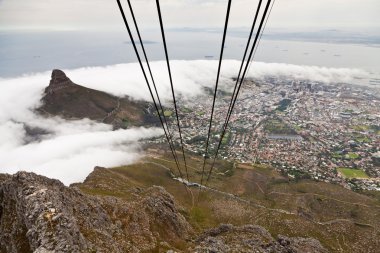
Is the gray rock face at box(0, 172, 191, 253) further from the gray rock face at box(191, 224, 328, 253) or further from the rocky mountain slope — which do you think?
the gray rock face at box(191, 224, 328, 253)

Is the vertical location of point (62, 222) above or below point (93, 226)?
above

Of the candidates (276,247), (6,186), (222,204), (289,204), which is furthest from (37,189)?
(289,204)

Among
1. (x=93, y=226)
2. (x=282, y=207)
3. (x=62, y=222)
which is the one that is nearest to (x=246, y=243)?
(x=93, y=226)

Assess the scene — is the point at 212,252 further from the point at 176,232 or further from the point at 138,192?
the point at 138,192

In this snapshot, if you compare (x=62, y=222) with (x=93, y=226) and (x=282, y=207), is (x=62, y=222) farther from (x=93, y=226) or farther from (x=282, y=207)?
(x=282, y=207)

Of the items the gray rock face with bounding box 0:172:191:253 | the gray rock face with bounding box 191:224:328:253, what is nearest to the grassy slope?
the gray rock face with bounding box 191:224:328:253

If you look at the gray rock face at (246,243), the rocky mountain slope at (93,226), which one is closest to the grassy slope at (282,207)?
the gray rock face at (246,243)
